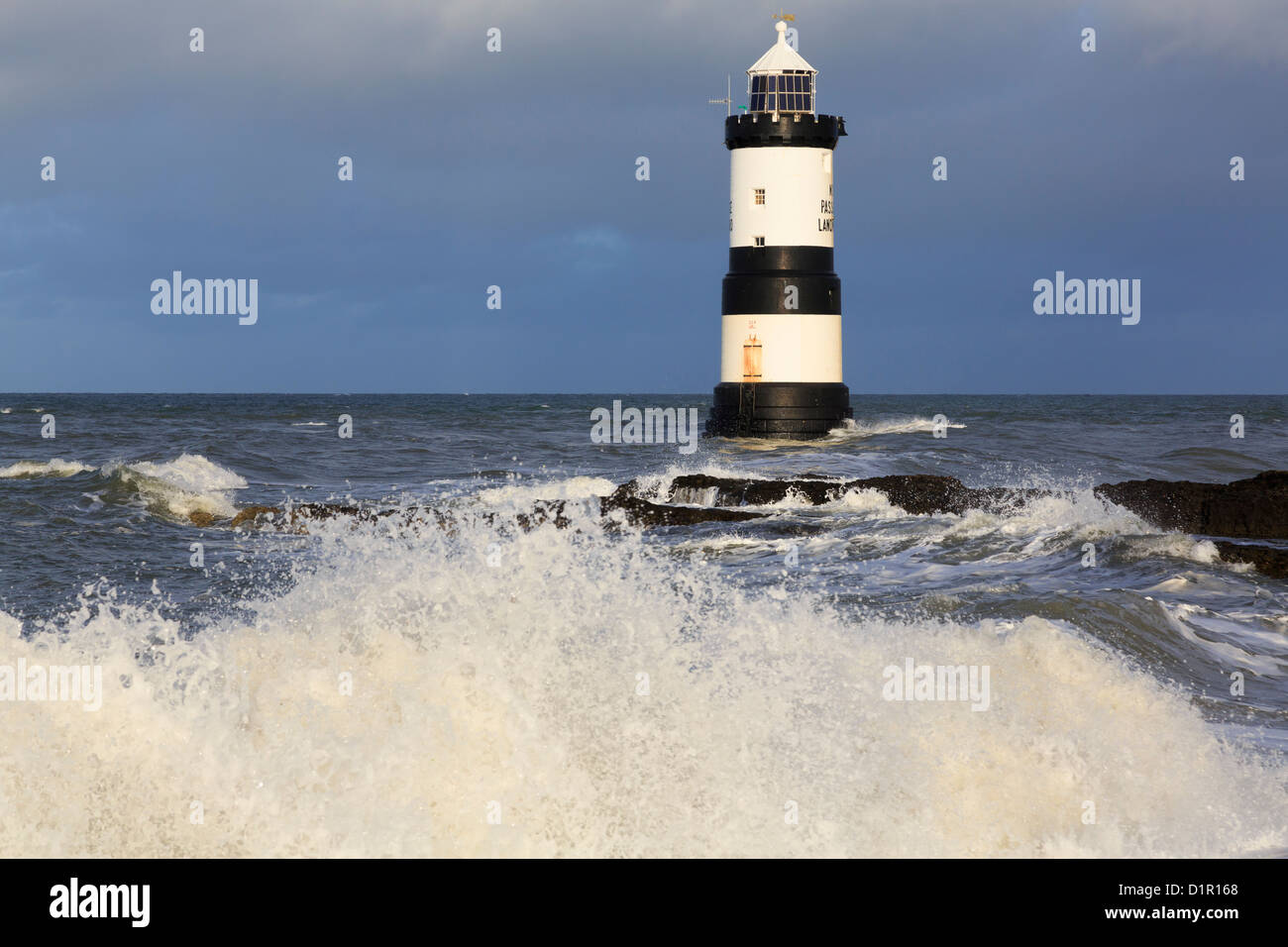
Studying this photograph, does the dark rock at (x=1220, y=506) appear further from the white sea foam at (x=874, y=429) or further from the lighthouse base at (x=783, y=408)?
the white sea foam at (x=874, y=429)

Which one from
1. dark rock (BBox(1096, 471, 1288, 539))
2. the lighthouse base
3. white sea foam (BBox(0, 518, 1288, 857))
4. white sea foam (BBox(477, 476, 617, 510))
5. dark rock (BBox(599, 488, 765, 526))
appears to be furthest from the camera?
the lighthouse base

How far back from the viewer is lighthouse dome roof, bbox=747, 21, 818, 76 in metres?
21.6

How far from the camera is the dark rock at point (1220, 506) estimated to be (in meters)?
12.1

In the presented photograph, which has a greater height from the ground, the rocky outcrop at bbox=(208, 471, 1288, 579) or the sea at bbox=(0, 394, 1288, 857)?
the rocky outcrop at bbox=(208, 471, 1288, 579)

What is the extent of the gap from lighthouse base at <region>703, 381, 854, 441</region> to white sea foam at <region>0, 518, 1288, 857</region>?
614 inches

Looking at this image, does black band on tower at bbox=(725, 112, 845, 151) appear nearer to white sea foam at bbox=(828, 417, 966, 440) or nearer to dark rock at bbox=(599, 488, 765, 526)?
white sea foam at bbox=(828, 417, 966, 440)

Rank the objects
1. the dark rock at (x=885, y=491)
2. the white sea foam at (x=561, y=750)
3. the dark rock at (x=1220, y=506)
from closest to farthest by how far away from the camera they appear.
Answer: the white sea foam at (x=561, y=750), the dark rock at (x=1220, y=506), the dark rock at (x=885, y=491)

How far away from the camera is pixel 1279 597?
9.84 meters

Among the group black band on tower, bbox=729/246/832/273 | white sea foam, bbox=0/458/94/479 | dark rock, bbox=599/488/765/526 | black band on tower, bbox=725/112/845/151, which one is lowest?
dark rock, bbox=599/488/765/526

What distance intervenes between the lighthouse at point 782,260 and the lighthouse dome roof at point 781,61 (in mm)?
18

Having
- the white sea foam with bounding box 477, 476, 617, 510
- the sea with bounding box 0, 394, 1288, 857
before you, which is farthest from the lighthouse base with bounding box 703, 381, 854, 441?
the sea with bounding box 0, 394, 1288, 857

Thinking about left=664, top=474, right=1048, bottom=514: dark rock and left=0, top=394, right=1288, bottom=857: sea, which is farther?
left=664, top=474, right=1048, bottom=514: dark rock

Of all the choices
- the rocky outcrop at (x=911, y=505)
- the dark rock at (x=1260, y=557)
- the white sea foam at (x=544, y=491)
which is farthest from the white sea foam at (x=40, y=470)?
the dark rock at (x=1260, y=557)

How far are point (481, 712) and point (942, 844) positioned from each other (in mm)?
1802
